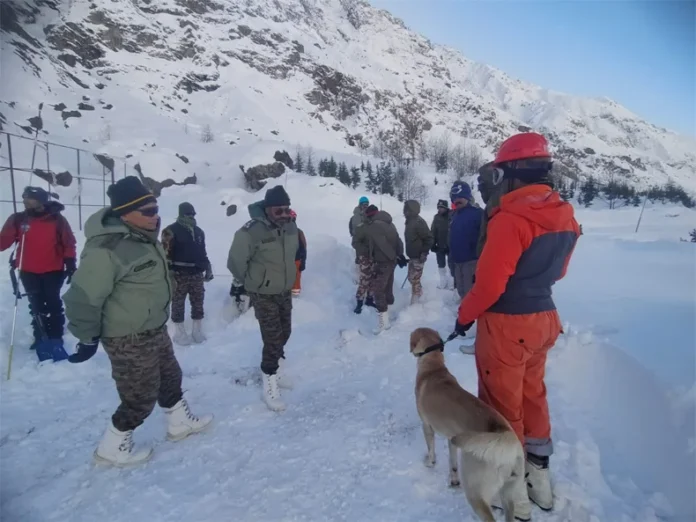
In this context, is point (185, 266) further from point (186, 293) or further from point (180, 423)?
point (180, 423)

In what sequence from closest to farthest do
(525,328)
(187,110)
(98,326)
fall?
(525,328)
(98,326)
(187,110)

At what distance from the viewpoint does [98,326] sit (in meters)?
2.58

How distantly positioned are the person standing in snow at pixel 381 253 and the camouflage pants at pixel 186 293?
2728 mm

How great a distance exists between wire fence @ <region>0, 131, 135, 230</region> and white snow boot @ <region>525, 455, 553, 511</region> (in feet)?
20.9

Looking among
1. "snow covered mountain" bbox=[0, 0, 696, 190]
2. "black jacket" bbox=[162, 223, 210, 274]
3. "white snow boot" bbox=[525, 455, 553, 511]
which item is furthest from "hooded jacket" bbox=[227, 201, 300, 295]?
"snow covered mountain" bbox=[0, 0, 696, 190]

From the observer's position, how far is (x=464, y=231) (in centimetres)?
537

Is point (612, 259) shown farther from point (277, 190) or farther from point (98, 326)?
point (98, 326)

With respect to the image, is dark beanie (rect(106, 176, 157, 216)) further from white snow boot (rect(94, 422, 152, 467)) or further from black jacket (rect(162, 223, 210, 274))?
black jacket (rect(162, 223, 210, 274))

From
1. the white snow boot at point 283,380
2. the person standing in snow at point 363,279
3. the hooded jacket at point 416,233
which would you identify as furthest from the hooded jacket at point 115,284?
the hooded jacket at point 416,233

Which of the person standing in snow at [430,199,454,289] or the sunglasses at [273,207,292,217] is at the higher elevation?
the sunglasses at [273,207,292,217]

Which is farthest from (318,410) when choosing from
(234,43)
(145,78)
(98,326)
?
(234,43)

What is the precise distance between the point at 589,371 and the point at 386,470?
282 cm

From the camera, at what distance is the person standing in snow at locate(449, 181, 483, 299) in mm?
5277

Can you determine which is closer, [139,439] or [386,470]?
[386,470]
